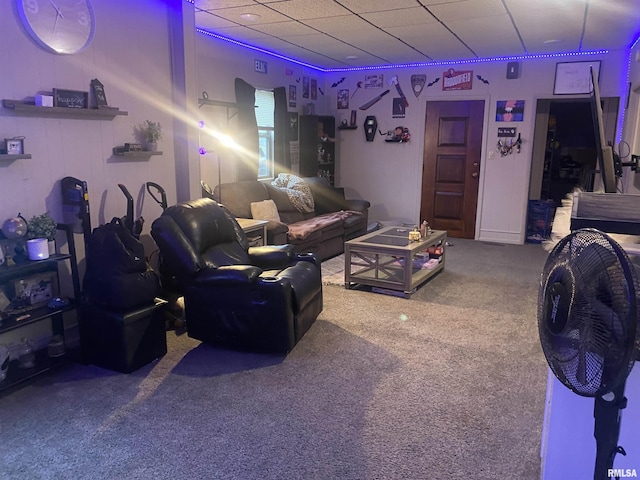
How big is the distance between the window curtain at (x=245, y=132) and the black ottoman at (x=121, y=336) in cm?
278

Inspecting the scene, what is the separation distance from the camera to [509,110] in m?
6.26

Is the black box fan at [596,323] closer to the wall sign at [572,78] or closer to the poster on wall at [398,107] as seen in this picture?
the wall sign at [572,78]

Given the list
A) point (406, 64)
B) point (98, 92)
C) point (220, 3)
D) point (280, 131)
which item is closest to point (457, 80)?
point (406, 64)

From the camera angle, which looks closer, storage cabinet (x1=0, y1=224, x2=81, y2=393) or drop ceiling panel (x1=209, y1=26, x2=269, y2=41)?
storage cabinet (x1=0, y1=224, x2=81, y2=393)

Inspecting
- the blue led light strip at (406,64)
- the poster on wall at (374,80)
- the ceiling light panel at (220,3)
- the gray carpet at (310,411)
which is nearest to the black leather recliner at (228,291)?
the gray carpet at (310,411)

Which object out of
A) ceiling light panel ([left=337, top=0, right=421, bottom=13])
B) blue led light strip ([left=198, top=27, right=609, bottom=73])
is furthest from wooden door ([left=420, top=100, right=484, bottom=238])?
ceiling light panel ([left=337, top=0, right=421, bottom=13])

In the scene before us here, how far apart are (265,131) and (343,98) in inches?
71.5

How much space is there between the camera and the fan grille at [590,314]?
1047 mm

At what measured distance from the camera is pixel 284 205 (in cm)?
561

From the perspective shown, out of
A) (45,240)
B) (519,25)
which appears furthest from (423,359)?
(519,25)

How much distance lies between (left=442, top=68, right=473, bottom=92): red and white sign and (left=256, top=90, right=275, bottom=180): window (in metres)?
2.42

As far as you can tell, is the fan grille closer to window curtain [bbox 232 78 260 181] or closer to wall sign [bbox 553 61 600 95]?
window curtain [bbox 232 78 260 181]

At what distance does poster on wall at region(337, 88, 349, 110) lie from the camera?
7.19m

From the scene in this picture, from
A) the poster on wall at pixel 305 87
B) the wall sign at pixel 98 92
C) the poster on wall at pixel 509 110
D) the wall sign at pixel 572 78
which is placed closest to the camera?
the wall sign at pixel 98 92
